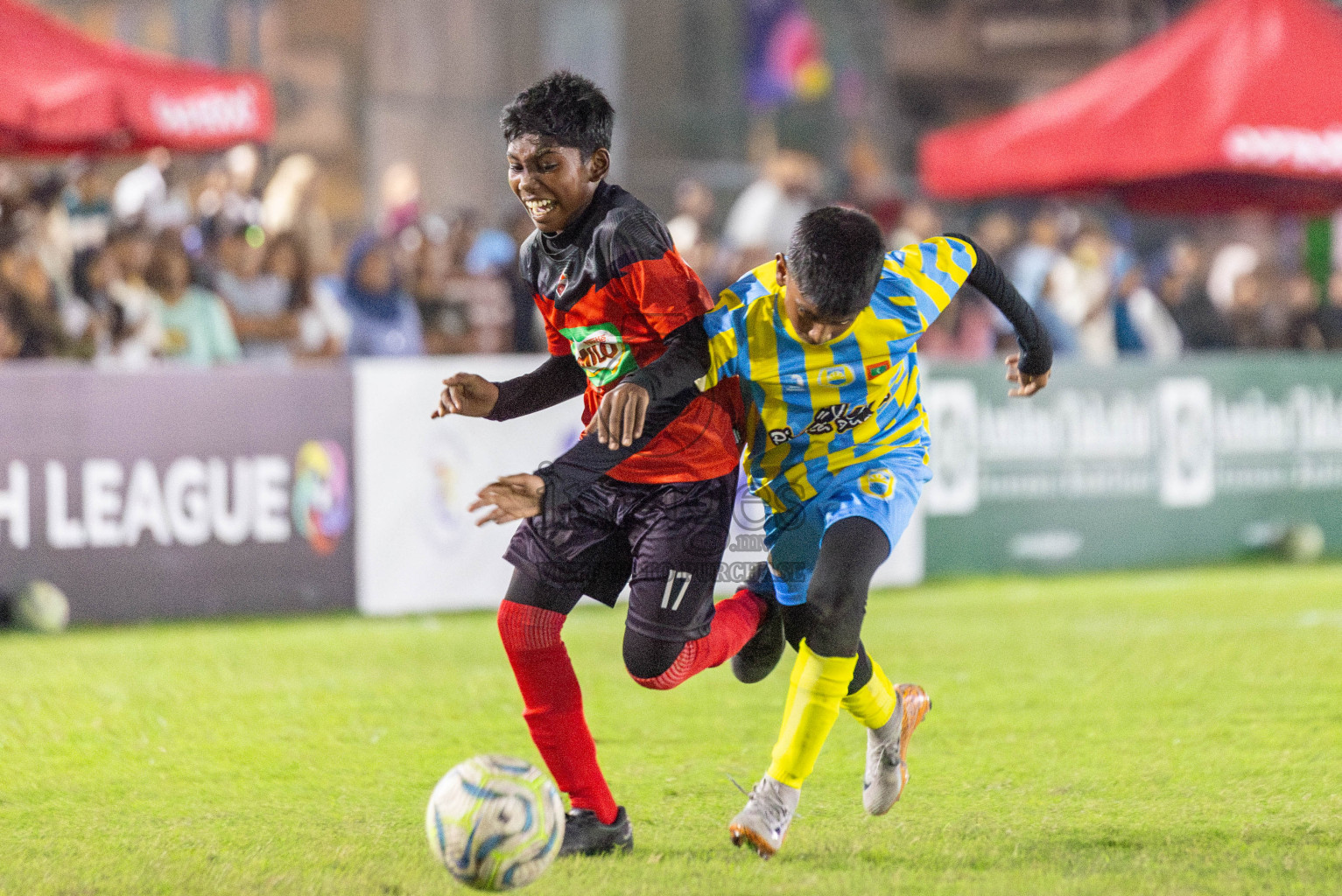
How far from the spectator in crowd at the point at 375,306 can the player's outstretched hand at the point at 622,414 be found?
7557 millimetres

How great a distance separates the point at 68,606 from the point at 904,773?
575cm

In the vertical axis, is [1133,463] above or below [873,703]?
below

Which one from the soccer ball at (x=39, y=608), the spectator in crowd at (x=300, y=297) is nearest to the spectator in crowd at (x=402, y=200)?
the spectator in crowd at (x=300, y=297)

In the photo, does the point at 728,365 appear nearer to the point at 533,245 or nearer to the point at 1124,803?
the point at 533,245

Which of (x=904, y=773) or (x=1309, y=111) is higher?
(x=1309, y=111)

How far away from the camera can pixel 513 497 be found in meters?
4.30

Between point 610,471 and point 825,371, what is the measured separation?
2.21ft

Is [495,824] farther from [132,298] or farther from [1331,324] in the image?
[1331,324]

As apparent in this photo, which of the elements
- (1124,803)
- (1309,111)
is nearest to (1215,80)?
(1309,111)

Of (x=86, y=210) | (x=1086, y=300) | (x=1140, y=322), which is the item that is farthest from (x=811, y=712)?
(x=1140, y=322)

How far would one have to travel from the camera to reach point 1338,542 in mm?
13125

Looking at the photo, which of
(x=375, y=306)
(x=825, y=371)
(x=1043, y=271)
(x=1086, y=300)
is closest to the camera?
(x=825, y=371)

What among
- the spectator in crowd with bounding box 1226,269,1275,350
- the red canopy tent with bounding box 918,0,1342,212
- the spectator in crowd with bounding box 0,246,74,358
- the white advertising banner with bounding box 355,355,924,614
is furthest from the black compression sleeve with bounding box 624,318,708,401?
the spectator in crowd with bounding box 1226,269,1275,350

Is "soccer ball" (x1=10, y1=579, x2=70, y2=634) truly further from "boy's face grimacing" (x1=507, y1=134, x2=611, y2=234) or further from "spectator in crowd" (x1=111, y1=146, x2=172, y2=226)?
"boy's face grimacing" (x1=507, y1=134, x2=611, y2=234)
